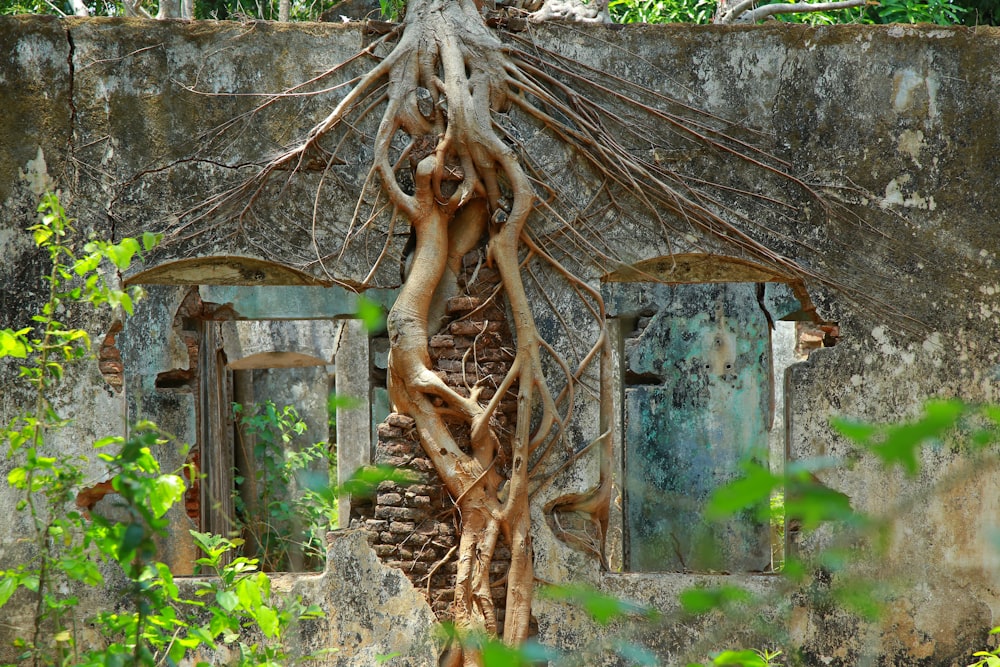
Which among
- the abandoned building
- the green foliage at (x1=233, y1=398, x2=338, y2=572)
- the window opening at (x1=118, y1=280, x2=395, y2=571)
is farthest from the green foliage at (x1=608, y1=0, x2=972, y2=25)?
the green foliage at (x1=233, y1=398, x2=338, y2=572)

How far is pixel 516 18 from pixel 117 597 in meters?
3.41

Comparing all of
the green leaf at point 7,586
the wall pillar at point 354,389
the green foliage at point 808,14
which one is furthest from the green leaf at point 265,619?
the green foliage at point 808,14

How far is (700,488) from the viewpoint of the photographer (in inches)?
334

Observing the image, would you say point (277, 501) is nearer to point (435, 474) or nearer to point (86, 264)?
point (435, 474)

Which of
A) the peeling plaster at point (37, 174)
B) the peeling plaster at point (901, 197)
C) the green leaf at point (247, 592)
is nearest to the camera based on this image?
the green leaf at point (247, 592)

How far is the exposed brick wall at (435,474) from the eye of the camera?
16.9 feet

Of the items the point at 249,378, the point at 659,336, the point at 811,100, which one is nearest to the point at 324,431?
the point at 249,378

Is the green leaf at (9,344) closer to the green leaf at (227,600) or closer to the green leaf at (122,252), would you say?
the green leaf at (122,252)

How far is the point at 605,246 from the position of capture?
5383 millimetres

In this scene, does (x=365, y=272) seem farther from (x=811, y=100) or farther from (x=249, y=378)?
(x=249, y=378)

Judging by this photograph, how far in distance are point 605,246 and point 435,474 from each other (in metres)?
1.40

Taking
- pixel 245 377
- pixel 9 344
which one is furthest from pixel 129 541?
pixel 245 377

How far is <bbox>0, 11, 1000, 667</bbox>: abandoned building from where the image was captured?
17.0 feet

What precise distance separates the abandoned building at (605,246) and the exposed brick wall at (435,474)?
0.01 m
